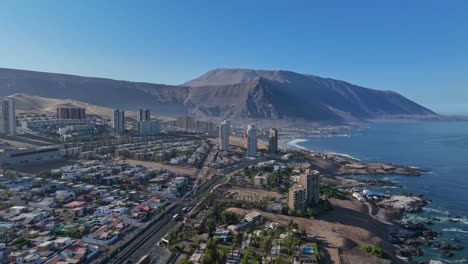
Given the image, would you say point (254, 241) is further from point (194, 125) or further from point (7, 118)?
point (194, 125)

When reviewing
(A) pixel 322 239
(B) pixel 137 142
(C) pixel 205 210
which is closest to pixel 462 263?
(A) pixel 322 239

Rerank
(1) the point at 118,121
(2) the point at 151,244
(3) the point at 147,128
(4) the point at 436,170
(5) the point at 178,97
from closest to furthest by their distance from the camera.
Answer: (2) the point at 151,244 < (4) the point at 436,170 < (1) the point at 118,121 < (3) the point at 147,128 < (5) the point at 178,97

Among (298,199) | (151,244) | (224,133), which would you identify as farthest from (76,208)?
(224,133)

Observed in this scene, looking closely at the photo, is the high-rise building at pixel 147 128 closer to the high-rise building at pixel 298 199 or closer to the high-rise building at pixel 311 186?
the high-rise building at pixel 311 186

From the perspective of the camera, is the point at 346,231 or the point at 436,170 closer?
the point at 346,231

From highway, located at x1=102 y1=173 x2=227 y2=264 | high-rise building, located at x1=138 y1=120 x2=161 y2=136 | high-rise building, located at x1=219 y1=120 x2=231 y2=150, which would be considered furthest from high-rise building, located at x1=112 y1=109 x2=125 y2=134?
highway, located at x1=102 y1=173 x2=227 y2=264

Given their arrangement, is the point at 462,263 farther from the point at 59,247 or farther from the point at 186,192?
the point at 59,247

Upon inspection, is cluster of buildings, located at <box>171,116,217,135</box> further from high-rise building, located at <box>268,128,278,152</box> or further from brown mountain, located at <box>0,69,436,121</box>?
brown mountain, located at <box>0,69,436,121</box>

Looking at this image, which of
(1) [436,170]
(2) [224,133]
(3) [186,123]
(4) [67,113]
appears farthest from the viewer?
(3) [186,123]

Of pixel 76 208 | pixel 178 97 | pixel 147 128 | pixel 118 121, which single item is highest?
pixel 178 97
